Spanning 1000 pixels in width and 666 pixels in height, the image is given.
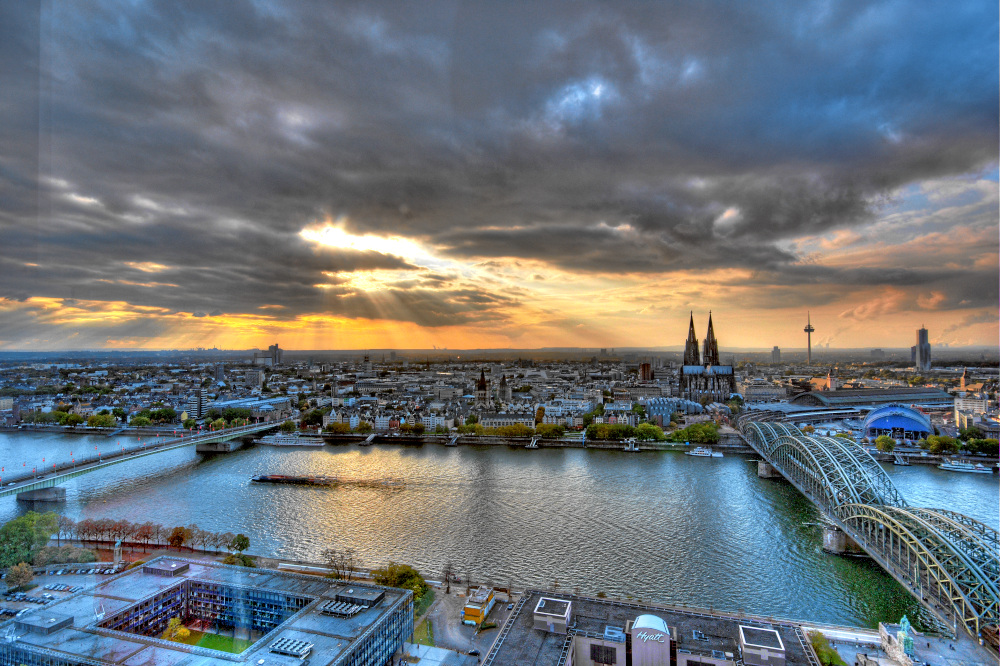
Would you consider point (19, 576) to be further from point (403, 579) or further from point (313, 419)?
point (313, 419)

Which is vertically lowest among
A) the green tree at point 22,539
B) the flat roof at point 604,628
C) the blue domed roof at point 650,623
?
the flat roof at point 604,628

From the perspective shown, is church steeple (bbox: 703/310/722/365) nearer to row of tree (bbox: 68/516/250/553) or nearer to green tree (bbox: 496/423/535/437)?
green tree (bbox: 496/423/535/437)

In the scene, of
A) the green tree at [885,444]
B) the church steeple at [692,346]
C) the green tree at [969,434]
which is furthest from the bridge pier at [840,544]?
the church steeple at [692,346]

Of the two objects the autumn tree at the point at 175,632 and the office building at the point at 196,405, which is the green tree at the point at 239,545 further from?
the office building at the point at 196,405

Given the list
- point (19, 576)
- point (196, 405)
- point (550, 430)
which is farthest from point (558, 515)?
point (196, 405)

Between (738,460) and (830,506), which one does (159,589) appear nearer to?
(830,506)

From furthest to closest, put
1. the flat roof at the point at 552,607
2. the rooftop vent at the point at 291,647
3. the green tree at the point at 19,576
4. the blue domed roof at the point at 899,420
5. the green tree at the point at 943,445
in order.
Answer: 1. the blue domed roof at the point at 899,420
2. the green tree at the point at 943,445
3. the green tree at the point at 19,576
4. the flat roof at the point at 552,607
5. the rooftop vent at the point at 291,647
